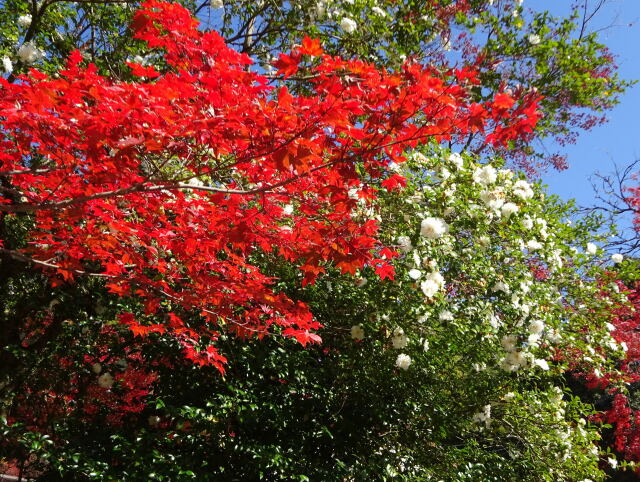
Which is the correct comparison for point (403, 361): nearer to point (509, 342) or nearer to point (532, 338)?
point (509, 342)

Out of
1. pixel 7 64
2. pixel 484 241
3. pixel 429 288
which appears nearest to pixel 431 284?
pixel 429 288

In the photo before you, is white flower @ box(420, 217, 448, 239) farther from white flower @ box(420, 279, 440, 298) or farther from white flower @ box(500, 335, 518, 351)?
white flower @ box(500, 335, 518, 351)

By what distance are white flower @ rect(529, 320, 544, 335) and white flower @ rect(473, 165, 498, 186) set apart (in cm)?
138

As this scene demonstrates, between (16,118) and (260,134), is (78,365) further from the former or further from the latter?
(260,134)

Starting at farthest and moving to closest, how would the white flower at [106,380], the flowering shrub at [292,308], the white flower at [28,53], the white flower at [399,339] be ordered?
the white flower at [28,53] → the white flower at [106,380] → the white flower at [399,339] → the flowering shrub at [292,308]

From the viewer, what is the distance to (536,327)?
424cm

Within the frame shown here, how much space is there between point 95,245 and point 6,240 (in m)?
2.48

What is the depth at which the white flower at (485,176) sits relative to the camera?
4426 mm

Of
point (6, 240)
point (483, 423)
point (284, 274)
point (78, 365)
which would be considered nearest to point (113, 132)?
point (284, 274)

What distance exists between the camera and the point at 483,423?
4672 millimetres

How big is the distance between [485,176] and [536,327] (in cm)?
148

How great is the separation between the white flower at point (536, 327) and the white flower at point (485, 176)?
138 centimetres

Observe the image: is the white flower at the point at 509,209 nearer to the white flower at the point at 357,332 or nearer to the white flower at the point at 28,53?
the white flower at the point at 357,332

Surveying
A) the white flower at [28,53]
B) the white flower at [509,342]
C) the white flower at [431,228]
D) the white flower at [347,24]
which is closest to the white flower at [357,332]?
the white flower at [431,228]
